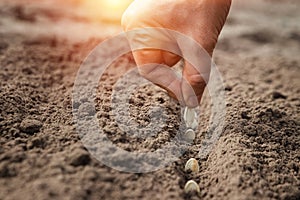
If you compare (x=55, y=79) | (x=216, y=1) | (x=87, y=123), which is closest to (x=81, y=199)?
(x=87, y=123)

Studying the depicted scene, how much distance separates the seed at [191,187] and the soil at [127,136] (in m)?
0.03

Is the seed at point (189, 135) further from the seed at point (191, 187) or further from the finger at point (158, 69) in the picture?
the seed at point (191, 187)

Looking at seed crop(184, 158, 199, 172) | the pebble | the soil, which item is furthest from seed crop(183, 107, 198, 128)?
the pebble

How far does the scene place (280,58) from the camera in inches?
119

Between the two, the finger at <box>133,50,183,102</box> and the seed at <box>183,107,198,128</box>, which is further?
the seed at <box>183,107,198,128</box>

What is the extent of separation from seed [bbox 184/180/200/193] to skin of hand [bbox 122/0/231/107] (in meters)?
0.37

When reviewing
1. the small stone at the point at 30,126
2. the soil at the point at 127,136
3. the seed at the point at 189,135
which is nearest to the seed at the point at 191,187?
the soil at the point at 127,136

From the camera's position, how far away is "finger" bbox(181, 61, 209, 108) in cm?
148

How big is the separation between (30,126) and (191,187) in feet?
2.18

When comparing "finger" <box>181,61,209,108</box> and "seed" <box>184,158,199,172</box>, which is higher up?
"finger" <box>181,61,209,108</box>

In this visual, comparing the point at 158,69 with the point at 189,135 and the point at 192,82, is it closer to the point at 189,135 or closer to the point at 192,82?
the point at 192,82

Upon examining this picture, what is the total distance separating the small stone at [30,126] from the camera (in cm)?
149

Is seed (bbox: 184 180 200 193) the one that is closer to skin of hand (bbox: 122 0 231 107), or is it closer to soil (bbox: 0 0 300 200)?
soil (bbox: 0 0 300 200)

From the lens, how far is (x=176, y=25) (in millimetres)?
1550
